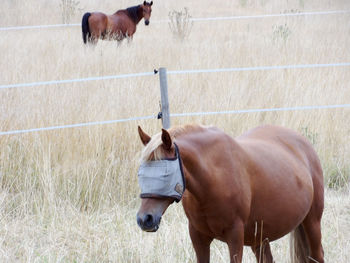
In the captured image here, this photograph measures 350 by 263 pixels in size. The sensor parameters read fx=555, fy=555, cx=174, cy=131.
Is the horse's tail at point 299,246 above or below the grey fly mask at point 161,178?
below

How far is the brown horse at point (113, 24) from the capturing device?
11.1 m

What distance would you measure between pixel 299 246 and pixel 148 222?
45.0 inches

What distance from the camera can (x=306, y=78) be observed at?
19.8ft

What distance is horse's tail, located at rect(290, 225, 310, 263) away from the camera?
110 inches

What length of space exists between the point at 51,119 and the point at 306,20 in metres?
8.47

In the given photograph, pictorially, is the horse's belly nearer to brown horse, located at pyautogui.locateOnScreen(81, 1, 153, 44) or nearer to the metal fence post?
the metal fence post

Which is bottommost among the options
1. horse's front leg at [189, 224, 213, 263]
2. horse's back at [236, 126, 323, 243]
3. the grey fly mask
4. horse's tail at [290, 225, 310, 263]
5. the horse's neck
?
horse's tail at [290, 225, 310, 263]

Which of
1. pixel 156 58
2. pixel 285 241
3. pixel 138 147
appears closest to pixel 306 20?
pixel 156 58

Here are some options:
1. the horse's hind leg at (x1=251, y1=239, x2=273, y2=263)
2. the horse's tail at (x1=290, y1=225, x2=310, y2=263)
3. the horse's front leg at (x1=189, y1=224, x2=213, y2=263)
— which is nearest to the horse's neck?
the horse's hind leg at (x1=251, y1=239, x2=273, y2=263)

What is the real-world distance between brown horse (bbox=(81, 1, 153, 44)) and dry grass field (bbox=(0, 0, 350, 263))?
3.37m

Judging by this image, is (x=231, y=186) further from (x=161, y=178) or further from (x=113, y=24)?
(x=113, y=24)

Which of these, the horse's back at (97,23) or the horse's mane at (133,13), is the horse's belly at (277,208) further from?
the horse's mane at (133,13)

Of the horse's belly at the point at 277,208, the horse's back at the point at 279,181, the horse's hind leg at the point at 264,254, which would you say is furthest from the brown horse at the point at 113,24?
the horse's belly at the point at 277,208

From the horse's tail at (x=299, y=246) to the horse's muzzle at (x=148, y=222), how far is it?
3.54 feet
